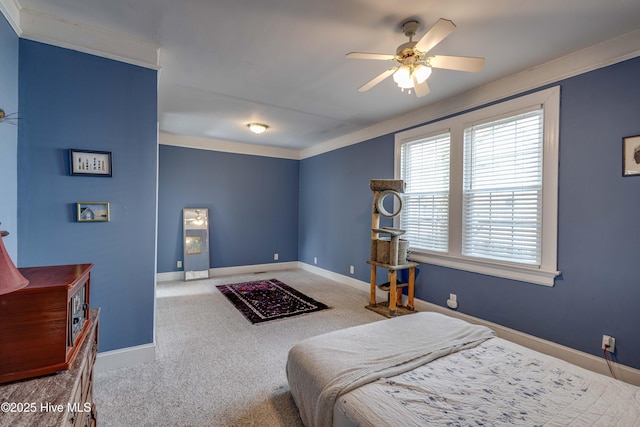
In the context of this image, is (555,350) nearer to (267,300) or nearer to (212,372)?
(212,372)

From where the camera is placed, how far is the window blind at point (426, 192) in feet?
11.4

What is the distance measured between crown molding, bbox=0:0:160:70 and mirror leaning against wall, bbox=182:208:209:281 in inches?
129

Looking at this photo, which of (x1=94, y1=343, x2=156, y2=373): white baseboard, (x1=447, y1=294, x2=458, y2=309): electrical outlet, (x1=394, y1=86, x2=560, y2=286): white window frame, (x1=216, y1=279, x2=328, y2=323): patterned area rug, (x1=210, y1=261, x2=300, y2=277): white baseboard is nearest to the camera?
(x1=94, y1=343, x2=156, y2=373): white baseboard

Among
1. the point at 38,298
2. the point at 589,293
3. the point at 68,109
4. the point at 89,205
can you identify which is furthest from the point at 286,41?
the point at 589,293

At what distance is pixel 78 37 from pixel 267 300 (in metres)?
3.41

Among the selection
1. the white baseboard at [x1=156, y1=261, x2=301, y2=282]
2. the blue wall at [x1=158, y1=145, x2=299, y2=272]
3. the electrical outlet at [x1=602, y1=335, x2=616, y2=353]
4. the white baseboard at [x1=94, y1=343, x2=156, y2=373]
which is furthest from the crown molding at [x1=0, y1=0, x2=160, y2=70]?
the electrical outlet at [x1=602, y1=335, x2=616, y2=353]

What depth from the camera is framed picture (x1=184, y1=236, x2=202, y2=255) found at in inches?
203

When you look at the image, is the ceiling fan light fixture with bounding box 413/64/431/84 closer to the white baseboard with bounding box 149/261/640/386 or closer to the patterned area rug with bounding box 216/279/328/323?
the white baseboard with bounding box 149/261/640/386

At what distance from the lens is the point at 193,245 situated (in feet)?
17.1

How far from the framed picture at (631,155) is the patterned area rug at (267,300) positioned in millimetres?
3252

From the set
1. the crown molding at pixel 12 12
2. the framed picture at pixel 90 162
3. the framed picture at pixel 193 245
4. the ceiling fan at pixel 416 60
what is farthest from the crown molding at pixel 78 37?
the framed picture at pixel 193 245

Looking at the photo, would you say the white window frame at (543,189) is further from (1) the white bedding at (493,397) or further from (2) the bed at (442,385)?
(1) the white bedding at (493,397)

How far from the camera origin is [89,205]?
2195mm

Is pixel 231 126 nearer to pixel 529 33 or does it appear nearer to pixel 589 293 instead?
pixel 529 33
